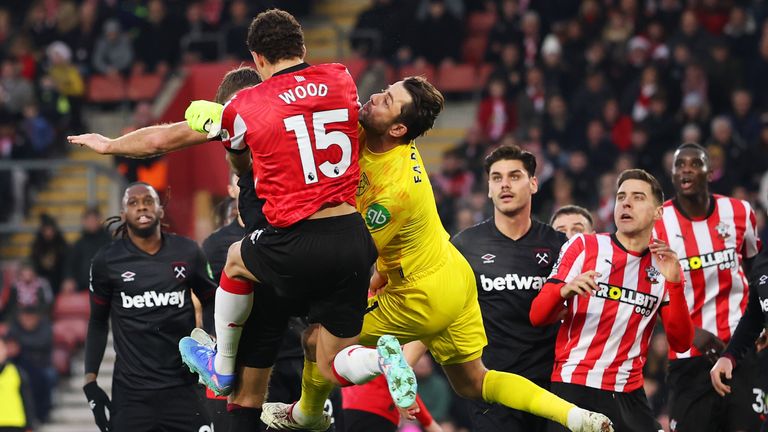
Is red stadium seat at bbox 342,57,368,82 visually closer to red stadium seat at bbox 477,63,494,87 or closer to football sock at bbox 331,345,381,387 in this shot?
red stadium seat at bbox 477,63,494,87

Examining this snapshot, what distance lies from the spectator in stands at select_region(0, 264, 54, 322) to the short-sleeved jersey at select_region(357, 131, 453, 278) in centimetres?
960

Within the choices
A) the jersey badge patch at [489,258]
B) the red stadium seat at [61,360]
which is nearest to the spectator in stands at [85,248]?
the red stadium seat at [61,360]

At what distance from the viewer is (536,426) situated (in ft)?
26.1

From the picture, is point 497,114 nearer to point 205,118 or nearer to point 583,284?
point 583,284

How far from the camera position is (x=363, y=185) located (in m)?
6.93

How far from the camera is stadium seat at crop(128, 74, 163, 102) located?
1958cm

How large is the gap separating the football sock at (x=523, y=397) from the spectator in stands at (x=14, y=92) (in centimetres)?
1340

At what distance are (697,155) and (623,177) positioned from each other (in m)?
1.25

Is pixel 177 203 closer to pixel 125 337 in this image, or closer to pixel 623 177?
pixel 125 337

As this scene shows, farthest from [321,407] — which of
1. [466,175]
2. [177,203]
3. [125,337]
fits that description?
[177,203]

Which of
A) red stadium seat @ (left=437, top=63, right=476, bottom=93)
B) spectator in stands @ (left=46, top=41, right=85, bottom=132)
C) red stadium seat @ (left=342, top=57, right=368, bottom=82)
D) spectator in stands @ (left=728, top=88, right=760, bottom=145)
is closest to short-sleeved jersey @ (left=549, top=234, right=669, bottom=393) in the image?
spectator in stands @ (left=728, top=88, right=760, bottom=145)

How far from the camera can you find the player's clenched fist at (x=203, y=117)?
638 centimetres

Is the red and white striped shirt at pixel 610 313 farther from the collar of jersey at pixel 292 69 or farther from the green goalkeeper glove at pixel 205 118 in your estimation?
the green goalkeeper glove at pixel 205 118

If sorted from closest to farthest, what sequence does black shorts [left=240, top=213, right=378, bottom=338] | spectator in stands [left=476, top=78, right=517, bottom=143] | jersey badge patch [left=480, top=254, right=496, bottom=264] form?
black shorts [left=240, top=213, right=378, bottom=338], jersey badge patch [left=480, top=254, right=496, bottom=264], spectator in stands [left=476, top=78, right=517, bottom=143]
